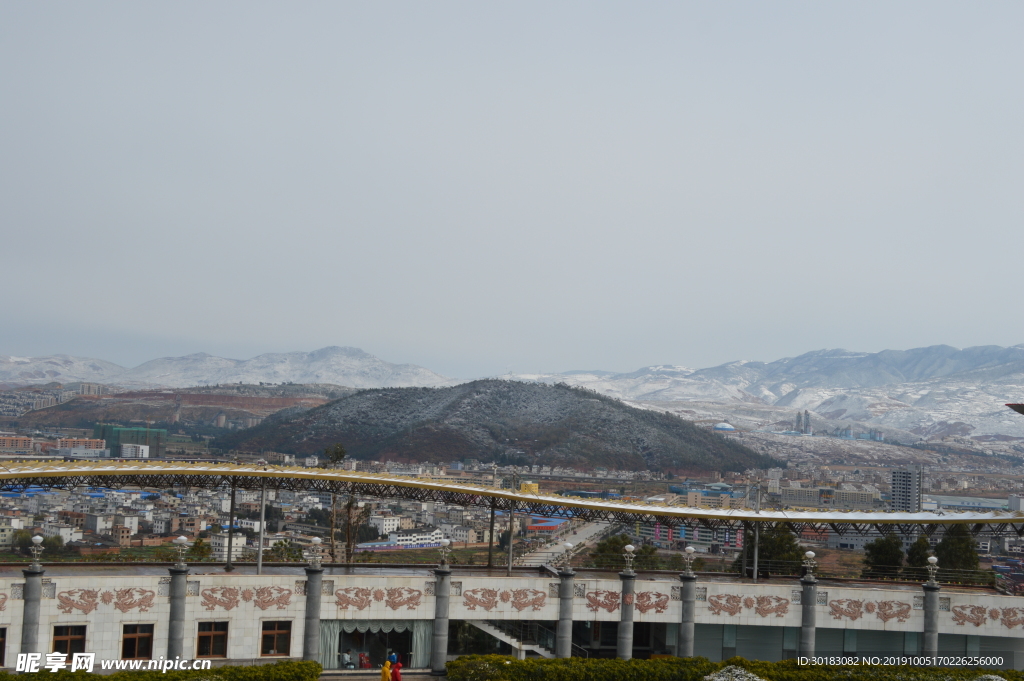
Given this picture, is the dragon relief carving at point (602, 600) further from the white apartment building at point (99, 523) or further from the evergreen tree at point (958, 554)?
the white apartment building at point (99, 523)

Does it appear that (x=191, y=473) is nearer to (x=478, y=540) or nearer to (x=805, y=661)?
(x=805, y=661)

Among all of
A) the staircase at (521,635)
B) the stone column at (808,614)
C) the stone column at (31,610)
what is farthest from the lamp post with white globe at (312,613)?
the stone column at (808,614)

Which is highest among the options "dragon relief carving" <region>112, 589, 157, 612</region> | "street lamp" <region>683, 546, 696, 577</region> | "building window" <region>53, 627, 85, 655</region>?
"street lamp" <region>683, 546, 696, 577</region>

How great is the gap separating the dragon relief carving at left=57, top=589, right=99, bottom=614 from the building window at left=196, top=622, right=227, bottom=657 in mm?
3449

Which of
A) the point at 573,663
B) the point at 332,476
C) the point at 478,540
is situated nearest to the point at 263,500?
the point at 332,476

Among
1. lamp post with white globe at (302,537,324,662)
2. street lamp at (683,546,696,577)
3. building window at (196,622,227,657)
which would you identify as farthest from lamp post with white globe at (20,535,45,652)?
street lamp at (683,546,696,577)

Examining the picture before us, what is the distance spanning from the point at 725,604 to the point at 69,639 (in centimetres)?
2290

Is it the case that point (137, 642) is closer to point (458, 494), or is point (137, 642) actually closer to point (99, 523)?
point (458, 494)

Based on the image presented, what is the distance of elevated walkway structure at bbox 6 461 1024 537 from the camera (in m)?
32.0

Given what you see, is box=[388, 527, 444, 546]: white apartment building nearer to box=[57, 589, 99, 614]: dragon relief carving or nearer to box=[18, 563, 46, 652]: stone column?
box=[57, 589, 99, 614]: dragon relief carving

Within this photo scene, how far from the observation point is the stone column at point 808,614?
31.5 meters

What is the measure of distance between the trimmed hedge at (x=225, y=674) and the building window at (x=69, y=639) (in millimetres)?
890

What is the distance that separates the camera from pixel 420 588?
30141 millimetres

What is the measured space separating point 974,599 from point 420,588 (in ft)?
69.1
